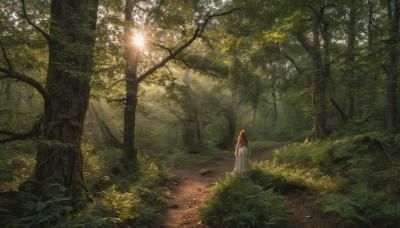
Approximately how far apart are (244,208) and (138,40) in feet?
27.7

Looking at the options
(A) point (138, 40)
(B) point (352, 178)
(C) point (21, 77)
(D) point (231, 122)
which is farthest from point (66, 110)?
(D) point (231, 122)

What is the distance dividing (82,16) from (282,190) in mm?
6378

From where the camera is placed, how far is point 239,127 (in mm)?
31812

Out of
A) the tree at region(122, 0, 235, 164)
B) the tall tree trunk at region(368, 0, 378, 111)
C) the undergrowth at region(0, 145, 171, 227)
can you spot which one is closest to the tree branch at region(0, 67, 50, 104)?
the undergrowth at region(0, 145, 171, 227)

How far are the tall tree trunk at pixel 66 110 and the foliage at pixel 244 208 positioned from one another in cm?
284

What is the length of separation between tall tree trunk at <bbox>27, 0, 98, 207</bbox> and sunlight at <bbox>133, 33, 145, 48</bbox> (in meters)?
4.86

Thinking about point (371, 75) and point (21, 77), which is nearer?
point (21, 77)

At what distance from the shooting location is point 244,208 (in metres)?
6.41

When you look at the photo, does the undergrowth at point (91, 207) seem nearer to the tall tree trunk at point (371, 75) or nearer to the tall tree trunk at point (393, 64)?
the tall tree trunk at point (393, 64)

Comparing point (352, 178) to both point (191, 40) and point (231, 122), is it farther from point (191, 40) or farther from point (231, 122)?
point (231, 122)

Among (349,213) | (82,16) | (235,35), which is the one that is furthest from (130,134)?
(349,213)

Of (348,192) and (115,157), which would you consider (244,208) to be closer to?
(348,192)

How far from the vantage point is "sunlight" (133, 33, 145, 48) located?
11.8 m

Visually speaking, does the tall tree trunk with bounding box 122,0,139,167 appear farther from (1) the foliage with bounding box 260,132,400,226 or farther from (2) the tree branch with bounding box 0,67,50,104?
(2) the tree branch with bounding box 0,67,50,104
